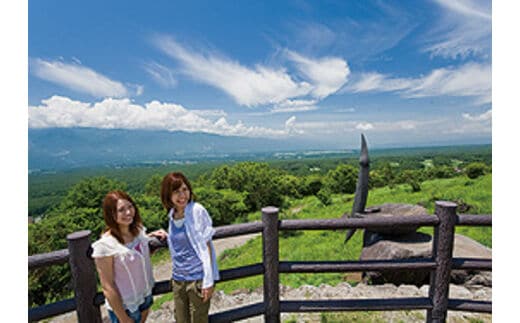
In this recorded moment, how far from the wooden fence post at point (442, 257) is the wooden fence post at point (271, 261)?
58.3 inches

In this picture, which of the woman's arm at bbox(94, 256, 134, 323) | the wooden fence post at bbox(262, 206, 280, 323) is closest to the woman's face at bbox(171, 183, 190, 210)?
the woman's arm at bbox(94, 256, 134, 323)

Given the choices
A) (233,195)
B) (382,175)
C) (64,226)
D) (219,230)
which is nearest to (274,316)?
(219,230)

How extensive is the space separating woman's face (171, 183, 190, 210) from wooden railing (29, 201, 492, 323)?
443 mm

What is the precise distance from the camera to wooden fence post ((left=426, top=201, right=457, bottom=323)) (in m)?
2.33

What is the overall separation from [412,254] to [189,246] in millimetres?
3830

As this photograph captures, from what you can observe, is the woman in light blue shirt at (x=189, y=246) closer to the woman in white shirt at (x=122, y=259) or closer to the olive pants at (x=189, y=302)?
the olive pants at (x=189, y=302)

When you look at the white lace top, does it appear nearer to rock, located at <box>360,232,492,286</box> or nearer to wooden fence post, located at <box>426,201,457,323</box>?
wooden fence post, located at <box>426,201,457,323</box>

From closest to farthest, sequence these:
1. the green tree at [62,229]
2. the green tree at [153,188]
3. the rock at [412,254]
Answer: the rock at [412,254] < the green tree at [62,229] < the green tree at [153,188]

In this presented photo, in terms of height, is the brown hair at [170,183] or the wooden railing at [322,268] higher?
the brown hair at [170,183]

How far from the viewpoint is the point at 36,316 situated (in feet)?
6.75

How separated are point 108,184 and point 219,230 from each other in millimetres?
17757

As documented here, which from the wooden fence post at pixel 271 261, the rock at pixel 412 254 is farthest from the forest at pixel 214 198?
the wooden fence post at pixel 271 261

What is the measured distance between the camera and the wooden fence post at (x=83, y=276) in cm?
206
